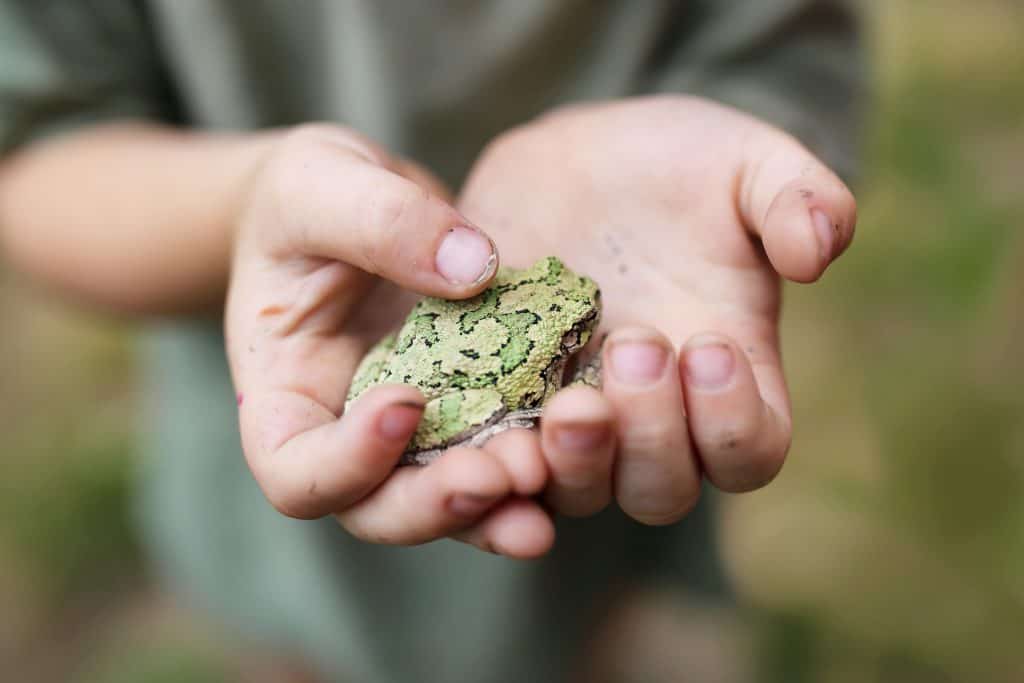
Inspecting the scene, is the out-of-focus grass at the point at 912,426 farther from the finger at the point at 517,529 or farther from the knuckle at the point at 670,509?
the finger at the point at 517,529

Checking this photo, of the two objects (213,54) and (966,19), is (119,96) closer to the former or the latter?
(213,54)

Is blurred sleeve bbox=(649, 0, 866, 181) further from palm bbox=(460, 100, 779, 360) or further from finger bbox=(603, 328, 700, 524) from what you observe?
finger bbox=(603, 328, 700, 524)

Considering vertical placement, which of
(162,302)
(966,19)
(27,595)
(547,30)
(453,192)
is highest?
(966,19)

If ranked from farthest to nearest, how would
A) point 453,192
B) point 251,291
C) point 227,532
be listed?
point 227,532 → point 453,192 → point 251,291

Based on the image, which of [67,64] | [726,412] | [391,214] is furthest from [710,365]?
[67,64]

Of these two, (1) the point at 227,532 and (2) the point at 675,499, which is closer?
(2) the point at 675,499

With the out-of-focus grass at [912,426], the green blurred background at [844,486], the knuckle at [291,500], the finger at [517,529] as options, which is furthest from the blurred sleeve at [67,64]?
the out-of-focus grass at [912,426]

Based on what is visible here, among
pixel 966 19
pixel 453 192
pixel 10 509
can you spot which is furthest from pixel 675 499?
pixel 966 19
